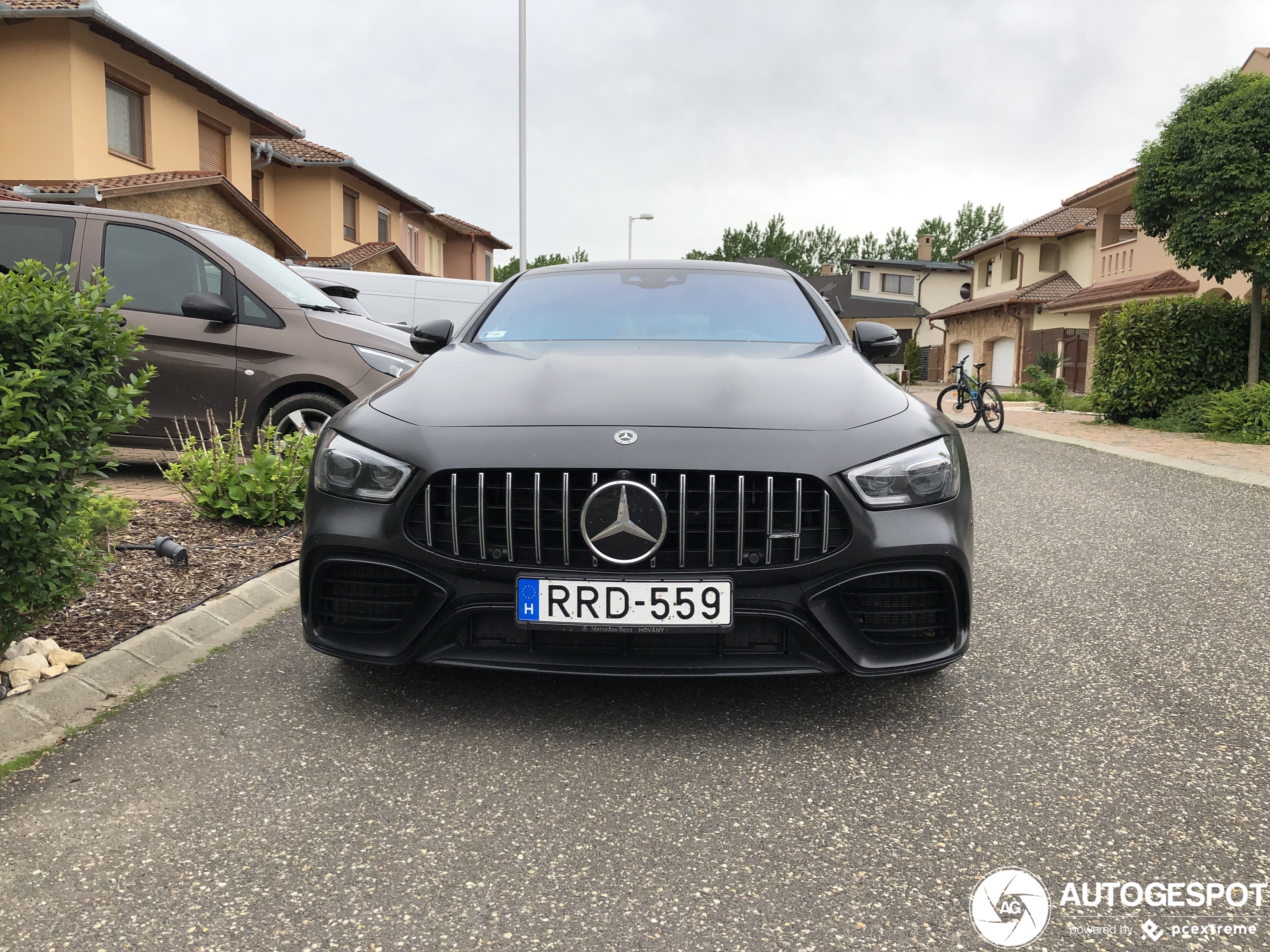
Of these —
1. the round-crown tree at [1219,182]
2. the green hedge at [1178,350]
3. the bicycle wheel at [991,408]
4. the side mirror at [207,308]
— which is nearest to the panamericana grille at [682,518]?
the side mirror at [207,308]

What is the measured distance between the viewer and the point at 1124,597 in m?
4.52

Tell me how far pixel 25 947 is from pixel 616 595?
4.65 feet

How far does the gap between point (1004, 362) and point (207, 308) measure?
117 feet

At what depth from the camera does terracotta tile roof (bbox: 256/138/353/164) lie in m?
27.6

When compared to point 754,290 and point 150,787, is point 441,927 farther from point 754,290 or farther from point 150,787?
point 754,290

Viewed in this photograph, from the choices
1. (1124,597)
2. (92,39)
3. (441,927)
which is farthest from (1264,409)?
(92,39)

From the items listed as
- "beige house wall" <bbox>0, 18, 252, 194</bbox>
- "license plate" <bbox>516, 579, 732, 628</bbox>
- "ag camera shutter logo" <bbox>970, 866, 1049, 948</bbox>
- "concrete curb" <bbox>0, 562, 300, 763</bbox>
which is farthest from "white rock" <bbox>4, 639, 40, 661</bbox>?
"beige house wall" <bbox>0, 18, 252, 194</bbox>

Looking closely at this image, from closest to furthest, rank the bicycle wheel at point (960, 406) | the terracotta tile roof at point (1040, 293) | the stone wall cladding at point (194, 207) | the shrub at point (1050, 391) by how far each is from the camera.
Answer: the bicycle wheel at point (960, 406) < the stone wall cladding at point (194, 207) < the shrub at point (1050, 391) < the terracotta tile roof at point (1040, 293)

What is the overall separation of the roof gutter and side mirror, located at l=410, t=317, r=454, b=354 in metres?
15.5

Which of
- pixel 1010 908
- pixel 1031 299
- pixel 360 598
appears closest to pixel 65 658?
pixel 360 598

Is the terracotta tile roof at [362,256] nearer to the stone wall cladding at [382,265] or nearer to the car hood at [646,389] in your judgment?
the stone wall cladding at [382,265]

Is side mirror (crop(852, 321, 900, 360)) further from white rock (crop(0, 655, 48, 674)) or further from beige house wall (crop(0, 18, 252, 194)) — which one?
beige house wall (crop(0, 18, 252, 194))

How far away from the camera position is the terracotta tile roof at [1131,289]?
23.4 meters

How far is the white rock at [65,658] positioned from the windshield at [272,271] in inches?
150
